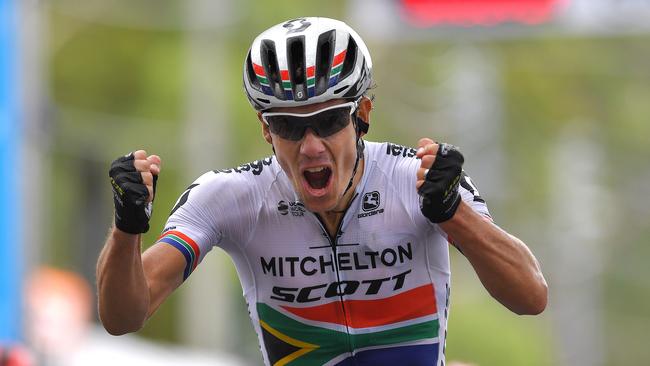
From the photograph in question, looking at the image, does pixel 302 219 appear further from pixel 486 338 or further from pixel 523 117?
pixel 523 117

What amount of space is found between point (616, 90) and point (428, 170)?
142ft

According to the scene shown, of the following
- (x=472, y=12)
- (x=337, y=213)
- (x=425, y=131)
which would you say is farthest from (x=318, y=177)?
(x=425, y=131)

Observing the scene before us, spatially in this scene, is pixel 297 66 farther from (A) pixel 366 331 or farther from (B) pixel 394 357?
(B) pixel 394 357

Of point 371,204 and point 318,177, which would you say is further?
point 371,204

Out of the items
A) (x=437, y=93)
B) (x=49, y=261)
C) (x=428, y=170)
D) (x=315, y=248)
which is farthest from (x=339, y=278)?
(x=437, y=93)

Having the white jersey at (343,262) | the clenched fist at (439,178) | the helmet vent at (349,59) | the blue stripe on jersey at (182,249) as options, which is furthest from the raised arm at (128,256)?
the clenched fist at (439,178)

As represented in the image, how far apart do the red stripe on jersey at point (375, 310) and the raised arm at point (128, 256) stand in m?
0.74

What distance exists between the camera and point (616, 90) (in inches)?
1901

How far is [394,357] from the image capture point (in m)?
6.50

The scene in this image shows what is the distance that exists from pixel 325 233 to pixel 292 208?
19 cm

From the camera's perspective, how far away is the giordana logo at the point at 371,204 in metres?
6.55

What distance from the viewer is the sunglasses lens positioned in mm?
6277

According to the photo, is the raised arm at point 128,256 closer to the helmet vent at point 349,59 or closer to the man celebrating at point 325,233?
the man celebrating at point 325,233

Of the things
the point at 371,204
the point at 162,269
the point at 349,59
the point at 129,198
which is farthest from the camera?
the point at 371,204
